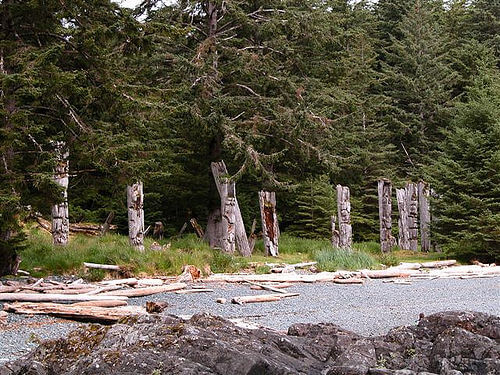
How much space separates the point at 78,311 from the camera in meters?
7.85

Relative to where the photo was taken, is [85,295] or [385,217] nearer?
[85,295]

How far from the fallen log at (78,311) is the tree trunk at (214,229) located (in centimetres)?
1123

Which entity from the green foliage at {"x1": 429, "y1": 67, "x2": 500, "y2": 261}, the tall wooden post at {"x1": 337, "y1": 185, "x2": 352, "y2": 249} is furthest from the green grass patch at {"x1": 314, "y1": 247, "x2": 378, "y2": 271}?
the green foliage at {"x1": 429, "y1": 67, "x2": 500, "y2": 261}

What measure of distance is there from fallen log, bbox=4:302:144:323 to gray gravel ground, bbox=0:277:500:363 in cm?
15

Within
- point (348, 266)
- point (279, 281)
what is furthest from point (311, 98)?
point (279, 281)

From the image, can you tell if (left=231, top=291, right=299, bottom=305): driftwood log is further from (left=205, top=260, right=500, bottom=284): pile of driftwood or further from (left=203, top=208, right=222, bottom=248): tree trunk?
(left=203, top=208, right=222, bottom=248): tree trunk

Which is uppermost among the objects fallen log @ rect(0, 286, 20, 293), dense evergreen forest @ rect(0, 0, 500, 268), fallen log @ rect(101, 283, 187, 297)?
dense evergreen forest @ rect(0, 0, 500, 268)

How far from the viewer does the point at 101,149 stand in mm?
10617

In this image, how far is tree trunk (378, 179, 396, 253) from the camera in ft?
66.7

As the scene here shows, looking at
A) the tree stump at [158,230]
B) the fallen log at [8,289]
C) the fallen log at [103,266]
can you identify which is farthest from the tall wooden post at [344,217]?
the fallen log at [8,289]

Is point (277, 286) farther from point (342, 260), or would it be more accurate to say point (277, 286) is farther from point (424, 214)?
point (424, 214)

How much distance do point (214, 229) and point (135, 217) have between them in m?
5.45

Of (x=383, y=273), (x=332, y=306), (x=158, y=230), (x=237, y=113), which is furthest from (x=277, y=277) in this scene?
(x=158, y=230)

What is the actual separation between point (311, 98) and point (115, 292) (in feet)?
44.7
